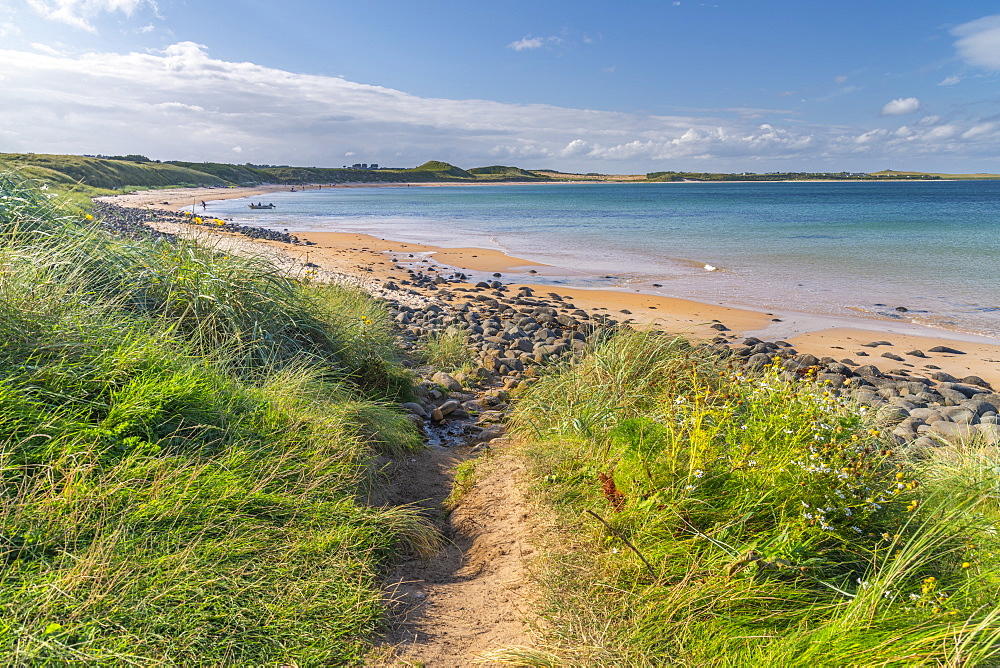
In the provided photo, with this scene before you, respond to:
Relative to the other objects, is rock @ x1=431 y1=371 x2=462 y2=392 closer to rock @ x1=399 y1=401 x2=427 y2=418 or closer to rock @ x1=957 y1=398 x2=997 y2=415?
rock @ x1=399 y1=401 x2=427 y2=418

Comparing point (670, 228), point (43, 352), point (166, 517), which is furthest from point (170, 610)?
point (670, 228)

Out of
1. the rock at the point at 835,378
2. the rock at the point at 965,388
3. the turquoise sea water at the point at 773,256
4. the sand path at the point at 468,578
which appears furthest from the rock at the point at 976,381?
the sand path at the point at 468,578

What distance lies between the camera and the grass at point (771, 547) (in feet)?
7.34

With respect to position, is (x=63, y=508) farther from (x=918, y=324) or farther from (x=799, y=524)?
(x=918, y=324)

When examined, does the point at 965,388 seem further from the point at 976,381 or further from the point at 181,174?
the point at 181,174

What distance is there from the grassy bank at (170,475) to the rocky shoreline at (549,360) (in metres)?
1.27

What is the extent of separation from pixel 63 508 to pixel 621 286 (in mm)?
14315

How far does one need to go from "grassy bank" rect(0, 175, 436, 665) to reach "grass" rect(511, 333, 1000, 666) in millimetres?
1156

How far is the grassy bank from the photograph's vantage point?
91.5 inches

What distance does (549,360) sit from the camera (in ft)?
24.8

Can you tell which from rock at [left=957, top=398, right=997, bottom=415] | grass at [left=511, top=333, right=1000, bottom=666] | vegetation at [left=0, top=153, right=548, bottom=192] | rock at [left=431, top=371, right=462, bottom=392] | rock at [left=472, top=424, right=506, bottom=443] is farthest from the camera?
vegetation at [left=0, top=153, right=548, bottom=192]

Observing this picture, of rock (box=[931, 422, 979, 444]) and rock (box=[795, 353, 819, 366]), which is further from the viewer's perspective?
rock (box=[795, 353, 819, 366])

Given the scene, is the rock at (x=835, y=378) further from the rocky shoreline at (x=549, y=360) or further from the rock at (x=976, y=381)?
the rock at (x=976, y=381)

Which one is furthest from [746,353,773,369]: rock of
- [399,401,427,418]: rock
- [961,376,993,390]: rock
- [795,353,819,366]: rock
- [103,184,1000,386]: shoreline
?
[399,401,427,418]: rock
